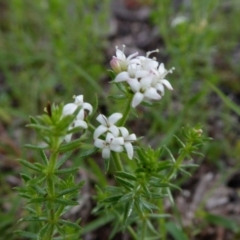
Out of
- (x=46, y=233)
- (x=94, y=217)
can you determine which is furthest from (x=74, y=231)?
(x=94, y=217)

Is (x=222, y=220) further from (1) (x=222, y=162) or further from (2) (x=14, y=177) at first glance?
(2) (x=14, y=177)

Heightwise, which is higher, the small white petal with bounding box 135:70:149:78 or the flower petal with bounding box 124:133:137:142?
the small white petal with bounding box 135:70:149:78

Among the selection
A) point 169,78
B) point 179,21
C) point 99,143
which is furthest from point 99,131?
point 169,78

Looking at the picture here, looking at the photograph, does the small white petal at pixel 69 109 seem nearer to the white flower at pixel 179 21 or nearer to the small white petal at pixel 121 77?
the small white petal at pixel 121 77

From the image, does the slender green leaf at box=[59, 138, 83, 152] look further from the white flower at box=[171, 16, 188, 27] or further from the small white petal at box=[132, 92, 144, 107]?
the white flower at box=[171, 16, 188, 27]

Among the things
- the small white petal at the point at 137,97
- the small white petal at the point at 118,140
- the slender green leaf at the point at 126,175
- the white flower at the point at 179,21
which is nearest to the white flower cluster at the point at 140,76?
the small white petal at the point at 137,97

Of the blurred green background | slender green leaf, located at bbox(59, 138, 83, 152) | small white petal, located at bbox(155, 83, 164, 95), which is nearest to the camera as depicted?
slender green leaf, located at bbox(59, 138, 83, 152)

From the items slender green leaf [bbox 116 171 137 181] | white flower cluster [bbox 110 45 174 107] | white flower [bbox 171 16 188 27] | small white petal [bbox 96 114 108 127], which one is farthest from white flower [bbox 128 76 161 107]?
white flower [bbox 171 16 188 27]
